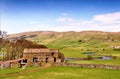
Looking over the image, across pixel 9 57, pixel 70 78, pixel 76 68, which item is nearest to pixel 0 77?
pixel 70 78

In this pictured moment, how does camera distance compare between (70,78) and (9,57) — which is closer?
(70,78)

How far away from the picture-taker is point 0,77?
4066cm

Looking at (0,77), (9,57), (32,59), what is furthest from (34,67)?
(9,57)

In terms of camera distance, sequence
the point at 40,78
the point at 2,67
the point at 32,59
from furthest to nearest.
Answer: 1. the point at 32,59
2. the point at 2,67
3. the point at 40,78

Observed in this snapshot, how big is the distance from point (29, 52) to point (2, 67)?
10739mm

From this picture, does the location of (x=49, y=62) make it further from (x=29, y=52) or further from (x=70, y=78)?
(x=70, y=78)

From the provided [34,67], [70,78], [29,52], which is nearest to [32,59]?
[29,52]

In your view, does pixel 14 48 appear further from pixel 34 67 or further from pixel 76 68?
pixel 76 68

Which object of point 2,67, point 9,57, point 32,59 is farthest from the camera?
point 9,57

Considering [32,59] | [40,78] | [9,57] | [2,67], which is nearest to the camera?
[40,78]

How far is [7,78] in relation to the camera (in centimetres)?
3972

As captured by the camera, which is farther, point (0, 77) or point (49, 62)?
point (49, 62)

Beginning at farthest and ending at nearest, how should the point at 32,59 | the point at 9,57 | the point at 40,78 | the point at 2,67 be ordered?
the point at 9,57, the point at 32,59, the point at 2,67, the point at 40,78

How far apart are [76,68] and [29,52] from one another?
15.0 metres
